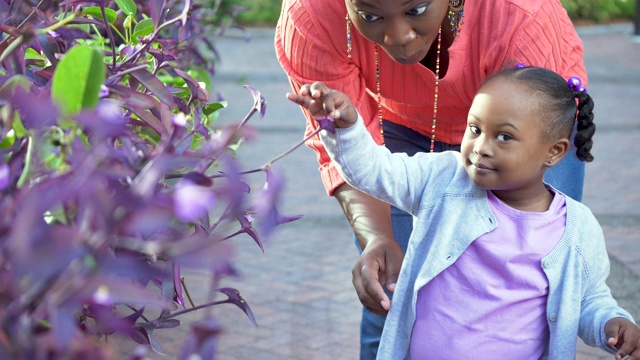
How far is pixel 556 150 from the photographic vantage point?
95.0 inches

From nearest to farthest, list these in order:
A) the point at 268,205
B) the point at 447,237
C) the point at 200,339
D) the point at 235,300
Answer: the point at 200,339, the point at 268,205, the point at 235,300, the point at 447,237

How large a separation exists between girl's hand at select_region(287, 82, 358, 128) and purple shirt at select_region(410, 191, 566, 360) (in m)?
0.48

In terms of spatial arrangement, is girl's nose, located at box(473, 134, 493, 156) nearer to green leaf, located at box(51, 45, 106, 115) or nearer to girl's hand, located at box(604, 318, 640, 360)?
girl's hand, located at box(604, 318, 640, 360)

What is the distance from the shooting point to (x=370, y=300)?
2.43 metres

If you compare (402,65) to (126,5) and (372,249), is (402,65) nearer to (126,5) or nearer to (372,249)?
(372,249)

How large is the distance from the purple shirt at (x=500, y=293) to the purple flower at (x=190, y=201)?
1.44 meters

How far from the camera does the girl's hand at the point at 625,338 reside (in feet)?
7.26

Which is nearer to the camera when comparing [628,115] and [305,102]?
[305,102]

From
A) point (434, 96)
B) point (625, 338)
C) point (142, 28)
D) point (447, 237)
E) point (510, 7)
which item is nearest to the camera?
point (625, 338)

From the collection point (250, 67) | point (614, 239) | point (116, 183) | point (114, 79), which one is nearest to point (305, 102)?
point (114, 79)

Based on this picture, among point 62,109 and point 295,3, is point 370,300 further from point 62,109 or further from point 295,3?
point 62,109

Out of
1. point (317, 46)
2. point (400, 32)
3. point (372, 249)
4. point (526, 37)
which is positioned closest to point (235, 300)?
point (372, 249)

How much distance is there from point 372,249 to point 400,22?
61 cm

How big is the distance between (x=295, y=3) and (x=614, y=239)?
3.34 meters
